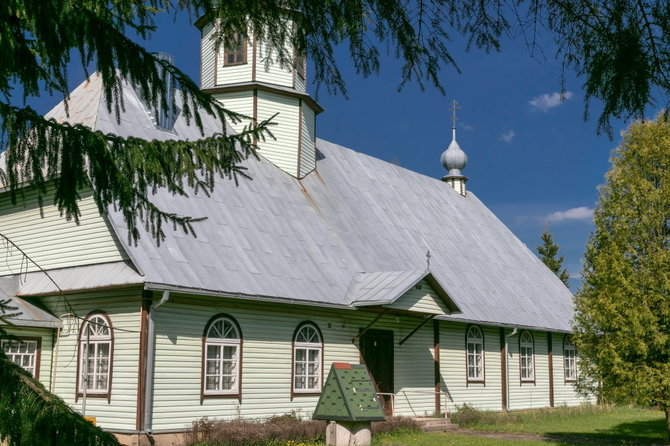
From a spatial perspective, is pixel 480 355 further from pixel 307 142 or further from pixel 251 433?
pixel 251 433

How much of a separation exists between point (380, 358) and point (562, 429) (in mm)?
5344

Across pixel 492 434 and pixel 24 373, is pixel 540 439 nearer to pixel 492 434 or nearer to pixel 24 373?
pixel 492 434

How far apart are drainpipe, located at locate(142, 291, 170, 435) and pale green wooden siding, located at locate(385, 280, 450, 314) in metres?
5.67

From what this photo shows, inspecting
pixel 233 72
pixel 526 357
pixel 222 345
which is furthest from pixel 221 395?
pixel 526 357

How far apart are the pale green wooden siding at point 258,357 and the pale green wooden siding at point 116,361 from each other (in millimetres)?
440

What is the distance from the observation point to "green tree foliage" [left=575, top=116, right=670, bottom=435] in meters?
14.6

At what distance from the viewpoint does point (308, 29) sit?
17.5ft

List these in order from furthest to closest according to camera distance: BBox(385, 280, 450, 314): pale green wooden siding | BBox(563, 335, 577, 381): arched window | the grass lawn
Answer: BBox(563, 335, 577, 381): arched window, BBox(385, 280, 450, 314): pale green wooden siding, the grass lawn

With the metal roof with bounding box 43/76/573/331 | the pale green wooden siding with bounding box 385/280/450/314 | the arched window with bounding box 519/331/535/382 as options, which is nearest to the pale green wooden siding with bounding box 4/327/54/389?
the metal roof with bounding box 43/76/573/331

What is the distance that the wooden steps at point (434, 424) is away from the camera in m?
18.8

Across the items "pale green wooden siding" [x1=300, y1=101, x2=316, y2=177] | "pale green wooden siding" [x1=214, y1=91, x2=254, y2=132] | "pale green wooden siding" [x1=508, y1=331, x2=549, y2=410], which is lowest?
"pale green wooden siding" [x1=508, y1=331, x2=549, y2=410]

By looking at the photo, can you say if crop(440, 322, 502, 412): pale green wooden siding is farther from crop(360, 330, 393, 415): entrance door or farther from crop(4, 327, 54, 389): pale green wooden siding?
crop(4, 327, 54, 389): pale green wooden siding

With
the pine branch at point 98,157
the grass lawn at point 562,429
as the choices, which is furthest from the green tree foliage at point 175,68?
the grass lawn at point 562,429

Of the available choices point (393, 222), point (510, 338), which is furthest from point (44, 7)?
point (510, 338)
